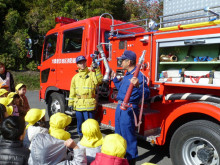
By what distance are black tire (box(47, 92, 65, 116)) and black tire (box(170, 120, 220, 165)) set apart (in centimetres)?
313

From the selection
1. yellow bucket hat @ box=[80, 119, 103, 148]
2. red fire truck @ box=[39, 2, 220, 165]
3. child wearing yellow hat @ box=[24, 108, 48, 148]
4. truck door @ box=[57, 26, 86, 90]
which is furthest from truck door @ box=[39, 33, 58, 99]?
yellow bucket hat @ box=[80, 119, 103, 148]

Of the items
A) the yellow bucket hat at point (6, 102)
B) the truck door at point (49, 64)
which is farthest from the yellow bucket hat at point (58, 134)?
the truck door at point (49, 64)

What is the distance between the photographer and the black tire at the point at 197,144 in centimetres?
262

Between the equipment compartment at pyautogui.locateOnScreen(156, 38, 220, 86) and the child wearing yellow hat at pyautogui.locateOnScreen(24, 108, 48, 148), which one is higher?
the equipment compartment at pyautogui.locateOnScreen(156, 38, 220, 86)

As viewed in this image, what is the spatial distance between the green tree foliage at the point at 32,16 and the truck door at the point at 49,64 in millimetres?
8966

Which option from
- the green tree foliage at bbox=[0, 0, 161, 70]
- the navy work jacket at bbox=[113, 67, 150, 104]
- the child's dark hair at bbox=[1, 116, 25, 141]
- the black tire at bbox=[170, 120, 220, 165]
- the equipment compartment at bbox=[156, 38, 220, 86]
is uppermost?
the green tree foliage at bbox=[0, 0, 161, 70]

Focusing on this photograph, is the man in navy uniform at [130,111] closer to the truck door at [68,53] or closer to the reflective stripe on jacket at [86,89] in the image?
the reflective stripe on jacket at [86,89]

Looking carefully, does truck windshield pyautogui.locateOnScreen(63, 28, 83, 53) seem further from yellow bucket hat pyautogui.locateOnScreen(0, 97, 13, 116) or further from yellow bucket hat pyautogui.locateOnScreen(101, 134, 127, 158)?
yellow bucket hat pyautogui.locateOnScreen(101, 134, 127, 158)

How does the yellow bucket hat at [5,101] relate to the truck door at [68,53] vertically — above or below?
below

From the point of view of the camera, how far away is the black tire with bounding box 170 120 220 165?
2.62m

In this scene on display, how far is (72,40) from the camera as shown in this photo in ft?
16.9

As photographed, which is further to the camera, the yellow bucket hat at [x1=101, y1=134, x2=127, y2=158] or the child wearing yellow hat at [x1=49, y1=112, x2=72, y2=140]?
the child wearing yellow hat at [x1=49, y1=112, x2=72, y2=140]

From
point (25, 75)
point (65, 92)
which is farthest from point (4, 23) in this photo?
point (65, 92)

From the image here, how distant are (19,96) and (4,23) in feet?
46.5
